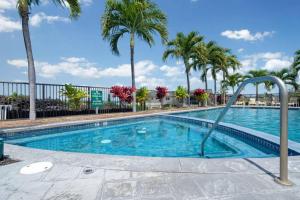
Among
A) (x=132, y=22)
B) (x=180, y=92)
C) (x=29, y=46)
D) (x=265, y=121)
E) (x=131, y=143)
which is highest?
(x=132, y=22)

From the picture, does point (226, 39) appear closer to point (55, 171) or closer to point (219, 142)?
point (219, 142)

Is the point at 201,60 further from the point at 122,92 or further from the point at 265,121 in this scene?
the point at 265,121

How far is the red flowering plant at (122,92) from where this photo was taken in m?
13.4

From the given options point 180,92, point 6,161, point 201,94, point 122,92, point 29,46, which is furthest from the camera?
point 201,94

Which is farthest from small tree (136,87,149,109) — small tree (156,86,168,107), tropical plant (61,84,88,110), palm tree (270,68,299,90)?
palm tree (270,68,299,90)

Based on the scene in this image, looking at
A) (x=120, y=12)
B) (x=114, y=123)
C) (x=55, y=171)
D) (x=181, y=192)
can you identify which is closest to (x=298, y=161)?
(x=181, y=192)

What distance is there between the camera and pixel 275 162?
298cm

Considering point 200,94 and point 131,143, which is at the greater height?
point 200,94

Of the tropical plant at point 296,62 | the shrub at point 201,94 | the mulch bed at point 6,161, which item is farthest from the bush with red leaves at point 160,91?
the mulch bed at point 6,161

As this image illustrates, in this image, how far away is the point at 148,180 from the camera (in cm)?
→ 241

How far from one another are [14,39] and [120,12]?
6.12m

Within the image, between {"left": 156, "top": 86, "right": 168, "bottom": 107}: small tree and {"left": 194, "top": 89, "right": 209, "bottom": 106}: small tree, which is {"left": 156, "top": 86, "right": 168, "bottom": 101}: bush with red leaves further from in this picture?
{"left": 194, "top": 89, "right": 209, "bottom": 106}: small tree

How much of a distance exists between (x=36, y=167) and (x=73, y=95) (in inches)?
346

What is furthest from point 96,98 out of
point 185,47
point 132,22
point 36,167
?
point 185,47
